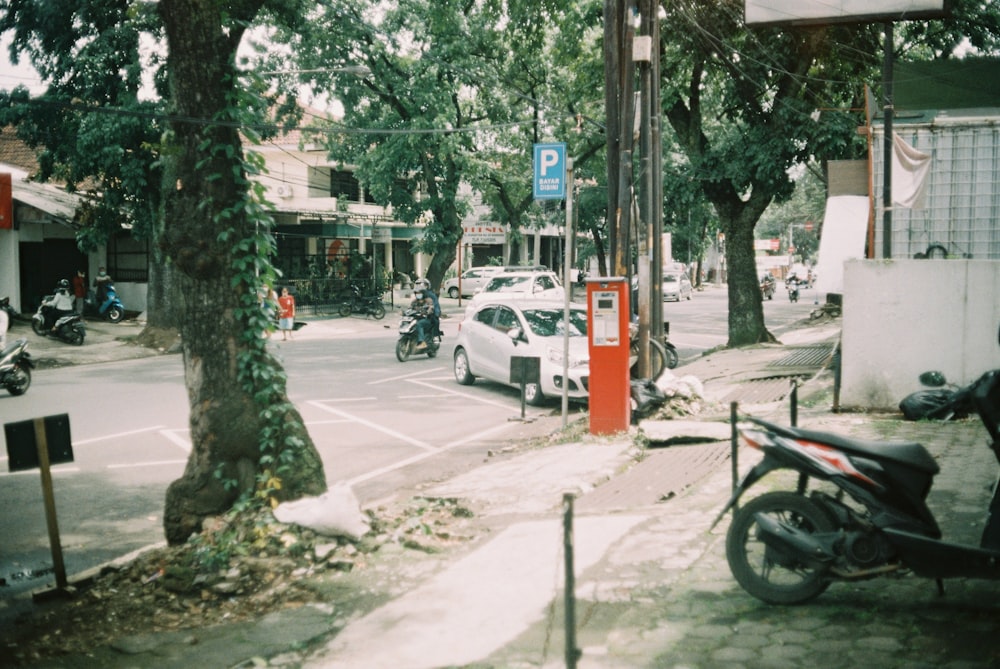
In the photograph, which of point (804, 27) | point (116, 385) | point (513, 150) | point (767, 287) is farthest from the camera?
point (767, 287)

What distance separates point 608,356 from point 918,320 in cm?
327

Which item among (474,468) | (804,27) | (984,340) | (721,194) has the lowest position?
(474,468)

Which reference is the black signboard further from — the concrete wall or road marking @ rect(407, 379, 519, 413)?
the concrete wall

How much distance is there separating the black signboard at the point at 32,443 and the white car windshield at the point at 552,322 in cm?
817

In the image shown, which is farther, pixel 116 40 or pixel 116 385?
pixel 116 40

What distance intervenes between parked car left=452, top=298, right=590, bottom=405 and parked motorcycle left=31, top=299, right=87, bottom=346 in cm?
1128

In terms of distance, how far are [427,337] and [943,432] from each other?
11.3 meters

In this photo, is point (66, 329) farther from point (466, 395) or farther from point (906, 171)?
point (906, 171)

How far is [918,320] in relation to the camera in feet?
29.8

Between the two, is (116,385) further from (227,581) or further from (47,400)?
(227,581)

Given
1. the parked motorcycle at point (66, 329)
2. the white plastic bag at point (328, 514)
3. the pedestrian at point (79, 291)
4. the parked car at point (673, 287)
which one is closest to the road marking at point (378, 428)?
the white plastic bag at point (328, 514)

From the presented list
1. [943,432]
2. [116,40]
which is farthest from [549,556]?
[116,40]

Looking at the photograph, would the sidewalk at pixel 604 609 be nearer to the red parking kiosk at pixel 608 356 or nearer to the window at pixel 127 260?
the red parking kiosk at pixel 608 356

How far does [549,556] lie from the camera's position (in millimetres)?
5492
